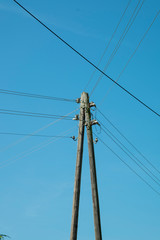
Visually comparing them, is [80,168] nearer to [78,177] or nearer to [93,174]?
[78,177]

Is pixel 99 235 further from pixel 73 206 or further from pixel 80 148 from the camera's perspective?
pixel 80 148

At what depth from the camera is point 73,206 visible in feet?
44.2

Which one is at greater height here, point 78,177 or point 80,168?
point 80,168

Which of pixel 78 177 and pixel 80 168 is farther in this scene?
pixel 80 168

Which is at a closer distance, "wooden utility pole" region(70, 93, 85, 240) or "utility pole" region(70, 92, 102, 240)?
"wooden utility pole" region(70, 93, 85, 240)

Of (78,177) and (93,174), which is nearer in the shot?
(78,177)

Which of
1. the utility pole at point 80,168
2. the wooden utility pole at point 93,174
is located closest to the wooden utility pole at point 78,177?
the utility pole at point 80,168

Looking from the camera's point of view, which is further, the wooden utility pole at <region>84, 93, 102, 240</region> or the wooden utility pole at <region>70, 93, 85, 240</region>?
the wooden utility pole at <region>84, 93, 102, 240</region>

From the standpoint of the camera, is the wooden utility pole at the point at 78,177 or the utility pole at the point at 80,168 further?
the utility pole at the point at 80,168


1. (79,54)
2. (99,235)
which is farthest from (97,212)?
(79,54)

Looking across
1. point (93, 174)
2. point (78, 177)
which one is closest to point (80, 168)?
point (78, 177)

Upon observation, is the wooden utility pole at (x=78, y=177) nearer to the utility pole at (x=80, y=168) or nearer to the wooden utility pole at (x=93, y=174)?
the utility pole at (x=80, y=168)

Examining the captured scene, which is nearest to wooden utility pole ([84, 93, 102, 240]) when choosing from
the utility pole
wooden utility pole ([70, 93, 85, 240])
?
the utility pole

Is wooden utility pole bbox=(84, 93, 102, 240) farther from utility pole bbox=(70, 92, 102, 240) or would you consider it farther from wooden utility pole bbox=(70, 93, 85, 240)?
wooden utility pole bbox=(70, 93, 85, 240)
